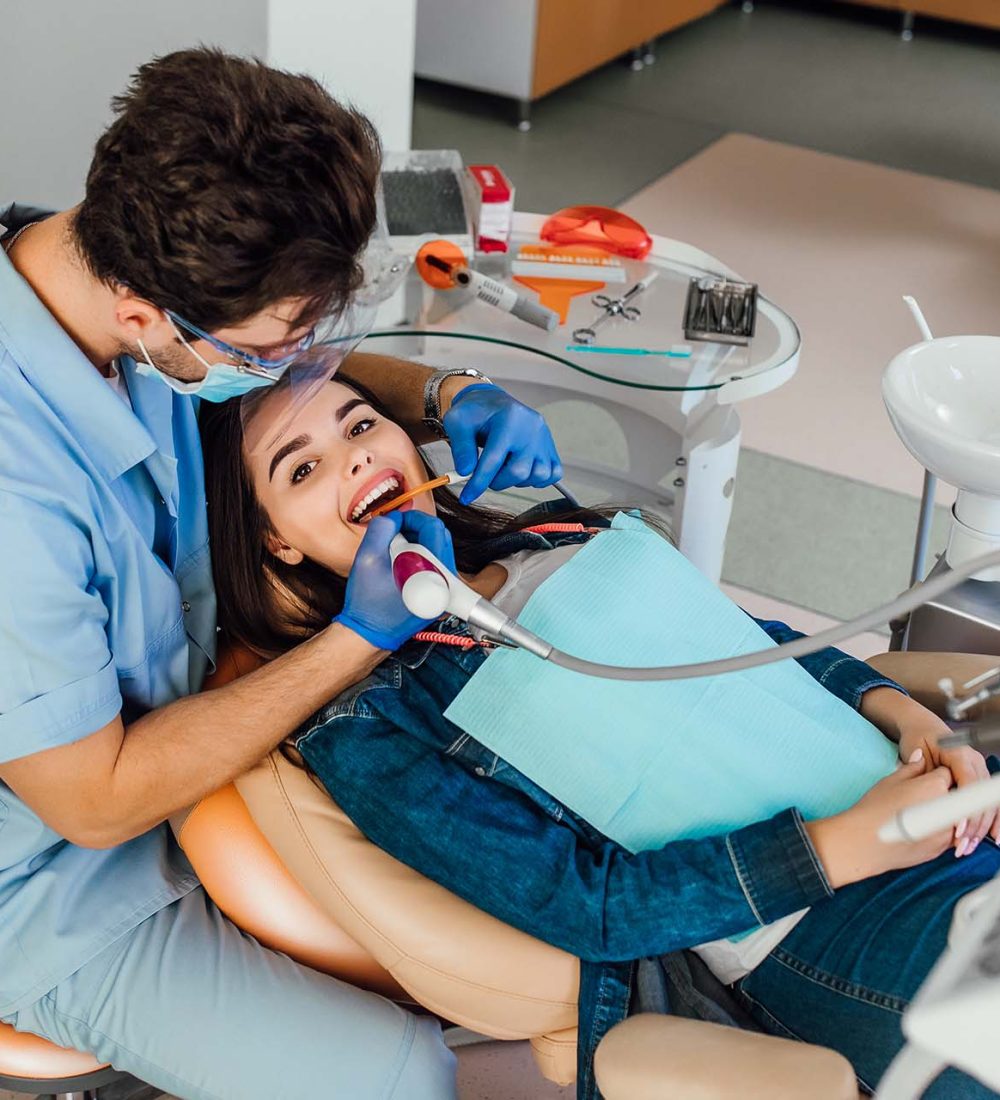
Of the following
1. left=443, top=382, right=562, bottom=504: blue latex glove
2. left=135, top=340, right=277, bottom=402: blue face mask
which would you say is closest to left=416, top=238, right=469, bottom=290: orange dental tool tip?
left=443, top=382, right=562, bottom=504: blue latex glove

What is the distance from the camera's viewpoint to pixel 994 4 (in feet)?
17.7

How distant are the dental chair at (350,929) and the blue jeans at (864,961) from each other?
0.55ft

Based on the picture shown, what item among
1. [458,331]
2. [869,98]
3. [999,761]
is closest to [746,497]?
[458,331]

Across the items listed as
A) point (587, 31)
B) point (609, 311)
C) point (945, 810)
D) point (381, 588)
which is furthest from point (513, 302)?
point (587, 31)

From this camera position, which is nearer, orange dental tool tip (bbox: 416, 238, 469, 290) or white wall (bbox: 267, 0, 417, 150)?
orange dental tool tip (bbox: 416, 238, 469, 290)

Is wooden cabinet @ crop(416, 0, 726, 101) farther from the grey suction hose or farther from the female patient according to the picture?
the grey suction hose

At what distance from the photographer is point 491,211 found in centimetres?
215

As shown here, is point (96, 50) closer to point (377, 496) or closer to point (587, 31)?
point (377, 496)

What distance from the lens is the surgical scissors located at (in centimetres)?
199

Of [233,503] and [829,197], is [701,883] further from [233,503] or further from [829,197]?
[829,197]

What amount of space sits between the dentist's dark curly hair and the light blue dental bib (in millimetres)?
472

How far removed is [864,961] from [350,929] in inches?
18.5

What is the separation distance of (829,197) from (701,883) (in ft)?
11.4

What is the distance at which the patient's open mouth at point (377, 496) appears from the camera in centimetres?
141
